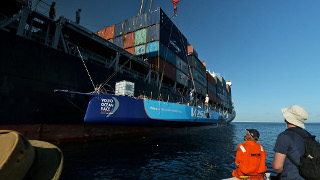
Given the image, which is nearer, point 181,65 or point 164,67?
point 164,67

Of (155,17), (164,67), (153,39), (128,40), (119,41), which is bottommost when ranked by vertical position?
(164,67)

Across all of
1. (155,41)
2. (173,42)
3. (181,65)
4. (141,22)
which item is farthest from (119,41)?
(181,65)

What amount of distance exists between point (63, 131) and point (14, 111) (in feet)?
9.17

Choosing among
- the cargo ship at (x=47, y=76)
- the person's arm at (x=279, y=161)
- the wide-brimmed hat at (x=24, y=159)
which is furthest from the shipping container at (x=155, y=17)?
the wide-brimmed hat at (x=24, y=159)

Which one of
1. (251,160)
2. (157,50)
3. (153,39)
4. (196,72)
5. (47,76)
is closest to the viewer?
(251,160)

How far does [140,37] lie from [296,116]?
20897 mm

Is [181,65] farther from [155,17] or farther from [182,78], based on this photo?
[155,17]

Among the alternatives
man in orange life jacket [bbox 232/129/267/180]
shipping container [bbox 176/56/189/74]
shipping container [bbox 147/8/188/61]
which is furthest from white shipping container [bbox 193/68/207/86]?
man in orange life jacket [bbox 232/129/267/180]

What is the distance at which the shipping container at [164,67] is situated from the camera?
19891 mm

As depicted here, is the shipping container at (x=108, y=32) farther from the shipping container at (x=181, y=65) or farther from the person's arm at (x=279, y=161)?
the person's arm at (x=279, y=161)

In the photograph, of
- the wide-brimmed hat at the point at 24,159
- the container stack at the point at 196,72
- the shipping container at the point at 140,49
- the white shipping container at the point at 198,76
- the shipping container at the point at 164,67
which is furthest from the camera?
the white shipping container at the point at 198,76

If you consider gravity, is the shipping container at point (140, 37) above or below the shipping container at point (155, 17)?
below

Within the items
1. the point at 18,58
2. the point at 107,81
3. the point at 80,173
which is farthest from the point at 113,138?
the point at 18,58

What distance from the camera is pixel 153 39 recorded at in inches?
804
